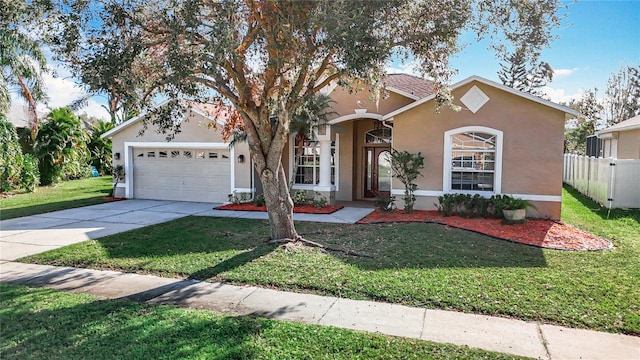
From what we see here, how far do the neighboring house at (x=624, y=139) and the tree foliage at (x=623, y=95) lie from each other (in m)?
18.6

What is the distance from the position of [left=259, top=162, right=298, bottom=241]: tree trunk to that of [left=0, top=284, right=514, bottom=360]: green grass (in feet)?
12.1

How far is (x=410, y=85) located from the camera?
1596cm

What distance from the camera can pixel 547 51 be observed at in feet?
27.9

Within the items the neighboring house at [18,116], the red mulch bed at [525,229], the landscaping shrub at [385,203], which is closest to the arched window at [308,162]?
the landscaping shrub at [385,203]

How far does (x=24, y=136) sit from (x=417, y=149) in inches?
856

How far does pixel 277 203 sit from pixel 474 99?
7.56m

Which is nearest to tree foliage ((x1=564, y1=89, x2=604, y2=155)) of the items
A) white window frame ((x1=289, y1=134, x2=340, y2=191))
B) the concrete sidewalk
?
white window frame ((x1=289, y1=134, x2=340, y2=191))

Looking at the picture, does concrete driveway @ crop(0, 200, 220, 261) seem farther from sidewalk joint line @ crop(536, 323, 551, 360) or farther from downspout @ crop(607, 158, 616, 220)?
downspout @ crop(607, 158, 616, 220)

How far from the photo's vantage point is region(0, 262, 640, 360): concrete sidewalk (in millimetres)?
4547

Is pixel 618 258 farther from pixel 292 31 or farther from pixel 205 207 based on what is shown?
pixel 205 207

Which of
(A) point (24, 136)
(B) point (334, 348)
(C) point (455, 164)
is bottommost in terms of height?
(B) point (334, 348)

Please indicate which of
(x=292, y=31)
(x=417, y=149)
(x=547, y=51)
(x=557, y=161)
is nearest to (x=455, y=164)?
(x=417, y=149)

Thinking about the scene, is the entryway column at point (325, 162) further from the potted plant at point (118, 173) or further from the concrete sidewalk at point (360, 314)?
the potted plant at point (118, 173)

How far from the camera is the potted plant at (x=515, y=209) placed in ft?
37.1
